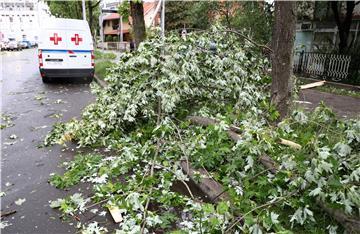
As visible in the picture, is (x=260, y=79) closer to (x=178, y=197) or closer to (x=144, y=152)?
(x=144, y=152)

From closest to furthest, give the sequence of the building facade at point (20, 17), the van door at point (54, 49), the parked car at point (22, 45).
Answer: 1. the van door at point (54, 49)
2. the parked car at point (22, 45)
3. the building facade at point (20, 17)

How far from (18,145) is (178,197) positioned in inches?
154

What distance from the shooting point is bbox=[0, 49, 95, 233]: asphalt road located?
3.64 meters

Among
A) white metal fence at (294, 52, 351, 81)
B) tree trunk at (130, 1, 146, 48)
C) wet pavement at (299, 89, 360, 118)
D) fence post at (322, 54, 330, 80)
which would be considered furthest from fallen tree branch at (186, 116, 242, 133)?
fence post at (322, 54, 330, 80)

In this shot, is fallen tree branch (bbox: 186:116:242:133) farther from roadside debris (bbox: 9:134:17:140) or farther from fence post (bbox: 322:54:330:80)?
fence post (bbox: 322:54:330:80)

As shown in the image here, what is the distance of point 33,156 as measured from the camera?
5484 millimetres

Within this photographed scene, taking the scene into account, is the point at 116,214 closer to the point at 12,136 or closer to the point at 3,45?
the point at 12,136

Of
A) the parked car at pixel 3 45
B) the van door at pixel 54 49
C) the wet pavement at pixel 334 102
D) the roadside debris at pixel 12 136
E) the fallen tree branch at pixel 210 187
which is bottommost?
the roadside debris at pixel 12 136

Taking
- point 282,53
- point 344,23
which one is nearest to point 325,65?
point 344,23

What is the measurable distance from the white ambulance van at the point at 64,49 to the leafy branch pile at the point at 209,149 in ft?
17.7

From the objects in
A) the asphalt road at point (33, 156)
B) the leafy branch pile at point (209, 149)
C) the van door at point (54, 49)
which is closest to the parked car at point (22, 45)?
the van door at point (54, 49)

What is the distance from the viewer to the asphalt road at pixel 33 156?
364 cm

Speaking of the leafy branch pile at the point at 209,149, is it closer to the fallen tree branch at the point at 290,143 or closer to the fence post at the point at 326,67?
the fallen tree branch at the point at 290,143

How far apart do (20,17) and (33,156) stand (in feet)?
248
